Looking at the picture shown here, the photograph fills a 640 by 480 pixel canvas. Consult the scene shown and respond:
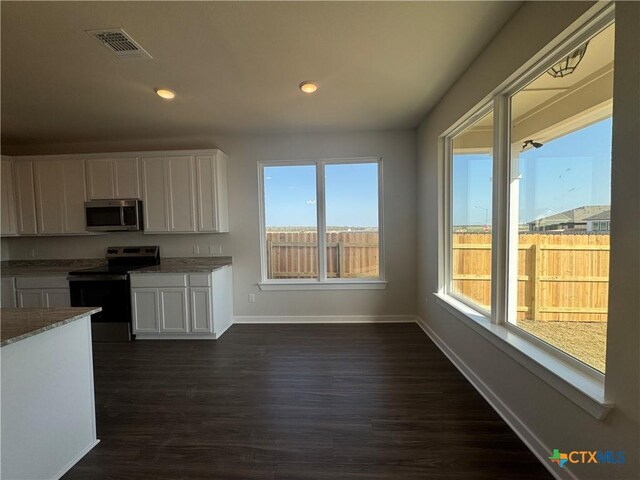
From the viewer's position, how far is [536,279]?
1928mm

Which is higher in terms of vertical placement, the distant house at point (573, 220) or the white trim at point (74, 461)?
the distant house at point (573, 220)

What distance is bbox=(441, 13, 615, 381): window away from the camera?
1.46 m

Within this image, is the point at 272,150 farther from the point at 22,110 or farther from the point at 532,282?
the point at 532,282

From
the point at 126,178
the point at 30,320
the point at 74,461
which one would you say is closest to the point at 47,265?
the point at 126,178

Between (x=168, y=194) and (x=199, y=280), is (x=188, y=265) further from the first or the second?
(x=168, y=194)

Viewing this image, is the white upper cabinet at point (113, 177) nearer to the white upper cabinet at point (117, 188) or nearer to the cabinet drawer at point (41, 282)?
the white upper cabinet at point (117, 188)

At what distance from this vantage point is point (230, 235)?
167 inches

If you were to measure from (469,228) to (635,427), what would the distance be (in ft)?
6.04

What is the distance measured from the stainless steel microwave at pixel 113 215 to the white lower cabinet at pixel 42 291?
778 millimetres

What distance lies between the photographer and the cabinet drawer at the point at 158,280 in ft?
11.8

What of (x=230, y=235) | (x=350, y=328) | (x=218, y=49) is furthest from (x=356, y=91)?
(x=350, y=328)

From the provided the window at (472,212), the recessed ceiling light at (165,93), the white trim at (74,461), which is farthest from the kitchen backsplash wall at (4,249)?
the window at (472,212)

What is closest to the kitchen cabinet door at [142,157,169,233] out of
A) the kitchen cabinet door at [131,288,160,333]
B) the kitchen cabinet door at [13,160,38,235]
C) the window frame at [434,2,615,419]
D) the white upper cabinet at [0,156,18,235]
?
the kitchen cabinet door at [131,288,160,333]

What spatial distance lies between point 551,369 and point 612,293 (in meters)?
0.55
